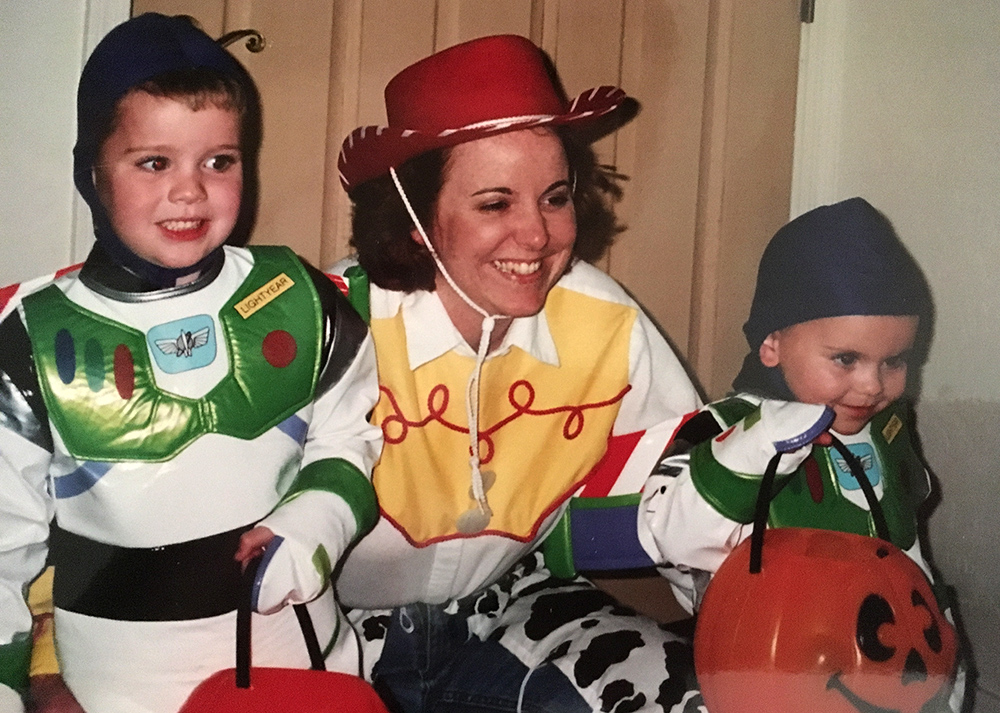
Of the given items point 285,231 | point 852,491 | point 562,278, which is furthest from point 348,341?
point 852,491

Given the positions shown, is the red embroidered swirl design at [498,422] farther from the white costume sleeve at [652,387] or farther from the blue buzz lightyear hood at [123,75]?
the blue buzz lightyear hood at [123,75]

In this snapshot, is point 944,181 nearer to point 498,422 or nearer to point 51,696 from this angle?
point 498,422

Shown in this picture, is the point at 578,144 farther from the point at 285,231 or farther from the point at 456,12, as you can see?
the point at 285,231

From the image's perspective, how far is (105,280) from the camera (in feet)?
2.14

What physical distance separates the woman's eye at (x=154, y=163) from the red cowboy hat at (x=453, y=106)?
166 millimetres

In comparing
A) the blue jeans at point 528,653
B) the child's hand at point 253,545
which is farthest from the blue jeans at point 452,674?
the child's hand at point 253,545

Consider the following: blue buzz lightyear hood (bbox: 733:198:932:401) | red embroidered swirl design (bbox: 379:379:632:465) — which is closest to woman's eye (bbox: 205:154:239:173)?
red embroidered swirl design (bbox: 379:379:632:465)

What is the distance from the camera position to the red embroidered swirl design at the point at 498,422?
80 cm

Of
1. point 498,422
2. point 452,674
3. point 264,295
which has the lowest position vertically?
point 452,674

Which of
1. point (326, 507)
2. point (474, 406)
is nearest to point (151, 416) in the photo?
point (326, 507)

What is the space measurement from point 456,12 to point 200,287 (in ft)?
1.08

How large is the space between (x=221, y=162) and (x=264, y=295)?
99 mm

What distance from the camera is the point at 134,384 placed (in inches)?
25.3

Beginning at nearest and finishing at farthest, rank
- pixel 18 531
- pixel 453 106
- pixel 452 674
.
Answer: pixel 18 531
pixel 453 106
pixel 452 674
